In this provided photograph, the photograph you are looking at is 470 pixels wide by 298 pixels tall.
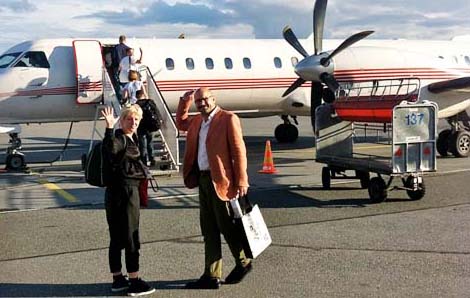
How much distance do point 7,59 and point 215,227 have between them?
→ 1205 centimetres

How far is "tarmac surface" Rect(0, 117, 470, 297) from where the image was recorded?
614 cm

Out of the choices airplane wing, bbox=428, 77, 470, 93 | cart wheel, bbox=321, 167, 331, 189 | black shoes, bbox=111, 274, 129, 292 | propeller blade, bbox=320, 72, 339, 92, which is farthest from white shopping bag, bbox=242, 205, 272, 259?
airplane wing, bbox=428, 77, 470, 93

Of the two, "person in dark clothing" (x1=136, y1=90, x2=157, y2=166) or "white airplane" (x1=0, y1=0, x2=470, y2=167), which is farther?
"white airplane" (x1=0, y1=0, x2=470, y2=167)

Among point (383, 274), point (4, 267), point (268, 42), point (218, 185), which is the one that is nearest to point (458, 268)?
point (383, 274)

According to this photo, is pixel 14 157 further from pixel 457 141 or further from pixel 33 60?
pixel 457 141

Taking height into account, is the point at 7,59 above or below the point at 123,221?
above

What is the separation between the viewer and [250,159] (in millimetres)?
17797

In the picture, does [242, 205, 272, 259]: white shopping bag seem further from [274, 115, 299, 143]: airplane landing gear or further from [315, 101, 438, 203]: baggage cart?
[274, 115, 299, 143]: airplane landing gear

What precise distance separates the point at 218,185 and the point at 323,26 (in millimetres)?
11463

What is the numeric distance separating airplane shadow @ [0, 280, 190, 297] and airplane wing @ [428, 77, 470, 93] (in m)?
10.7

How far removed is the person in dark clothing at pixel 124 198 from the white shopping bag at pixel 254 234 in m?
1.02

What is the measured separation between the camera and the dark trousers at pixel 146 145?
13.7 meters

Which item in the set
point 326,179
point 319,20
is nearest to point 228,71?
point 319,20

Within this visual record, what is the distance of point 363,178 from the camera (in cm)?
1170
